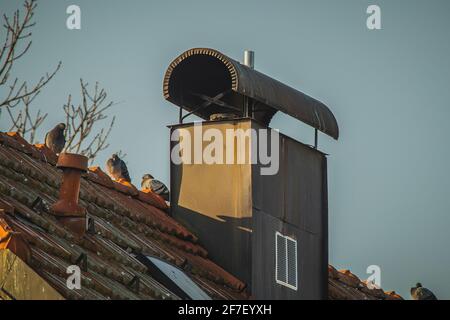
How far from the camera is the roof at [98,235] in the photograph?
10.7 metres

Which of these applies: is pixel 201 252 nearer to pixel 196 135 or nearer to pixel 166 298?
pixel 196 135

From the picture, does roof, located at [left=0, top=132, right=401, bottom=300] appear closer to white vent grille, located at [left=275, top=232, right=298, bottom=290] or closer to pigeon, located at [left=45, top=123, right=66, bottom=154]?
white vent grille, located at [left=275, top=232, right=298, bottom=290]

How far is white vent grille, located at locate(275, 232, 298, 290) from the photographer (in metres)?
14.3

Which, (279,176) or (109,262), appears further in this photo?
(279,176)

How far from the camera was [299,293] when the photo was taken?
1466cm

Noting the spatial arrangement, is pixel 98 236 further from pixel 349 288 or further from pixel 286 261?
pixel 349 288

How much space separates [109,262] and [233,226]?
2.40 m

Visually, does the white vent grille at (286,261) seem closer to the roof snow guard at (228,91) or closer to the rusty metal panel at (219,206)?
the rusty metal panel at (219,206)

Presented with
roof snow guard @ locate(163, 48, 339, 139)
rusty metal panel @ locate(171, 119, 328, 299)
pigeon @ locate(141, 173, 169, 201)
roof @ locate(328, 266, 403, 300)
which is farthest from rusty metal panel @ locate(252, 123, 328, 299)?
pigeon @ locate(141, 173, 169, 201)

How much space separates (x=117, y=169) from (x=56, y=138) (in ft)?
3.74

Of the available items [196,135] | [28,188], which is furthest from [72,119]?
[28,188]

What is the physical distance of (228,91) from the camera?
15398 mm

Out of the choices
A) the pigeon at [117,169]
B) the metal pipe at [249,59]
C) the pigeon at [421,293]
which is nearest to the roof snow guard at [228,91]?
the metal pipe at [249,59]

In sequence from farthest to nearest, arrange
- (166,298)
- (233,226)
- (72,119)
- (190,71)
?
(72,119) < (190,71) < (233,226) < (166,298)
